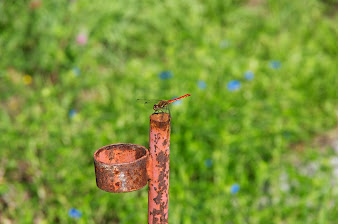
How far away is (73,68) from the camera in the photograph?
9.99 feet

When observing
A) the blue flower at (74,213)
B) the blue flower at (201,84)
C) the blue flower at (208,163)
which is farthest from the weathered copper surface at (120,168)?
the blue flower at (201,84)

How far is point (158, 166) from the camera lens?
1.06 meters

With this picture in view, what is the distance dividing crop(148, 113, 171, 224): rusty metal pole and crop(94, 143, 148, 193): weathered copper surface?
26 mm

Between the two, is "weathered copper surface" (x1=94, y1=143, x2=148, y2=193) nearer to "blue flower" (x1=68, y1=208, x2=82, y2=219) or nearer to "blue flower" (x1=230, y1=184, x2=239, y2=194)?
"blue flower" (x1=68, y1=208, x2=82, y2=219)

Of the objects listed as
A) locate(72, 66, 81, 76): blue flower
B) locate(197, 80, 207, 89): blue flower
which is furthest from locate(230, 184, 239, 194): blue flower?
locate(72, 66, 81, 76): blue flower

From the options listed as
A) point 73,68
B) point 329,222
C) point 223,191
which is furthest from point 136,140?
point 329,222

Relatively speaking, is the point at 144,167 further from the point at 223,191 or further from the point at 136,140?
the point at 136,140

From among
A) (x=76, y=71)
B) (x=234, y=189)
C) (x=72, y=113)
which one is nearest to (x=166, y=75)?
(x=76, y=71)

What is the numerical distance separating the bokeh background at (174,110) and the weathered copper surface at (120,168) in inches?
41.8

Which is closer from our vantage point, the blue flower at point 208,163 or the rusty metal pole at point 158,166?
the rusty metal pole at point 158,166

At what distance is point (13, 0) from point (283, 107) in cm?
236

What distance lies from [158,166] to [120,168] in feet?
0.37

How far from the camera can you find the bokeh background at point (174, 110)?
2.23 m

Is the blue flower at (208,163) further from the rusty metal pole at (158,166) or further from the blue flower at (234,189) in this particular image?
the rusty metal pole at (158,166)
